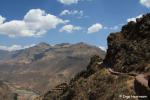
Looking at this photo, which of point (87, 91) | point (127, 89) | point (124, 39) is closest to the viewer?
point (127, 89)

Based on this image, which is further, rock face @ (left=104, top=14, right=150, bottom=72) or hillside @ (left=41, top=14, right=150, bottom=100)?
rock face @ (left=104, top=14, right=150, bottom=72)

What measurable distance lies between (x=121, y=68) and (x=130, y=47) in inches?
395

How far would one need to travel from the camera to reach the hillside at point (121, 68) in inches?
3304

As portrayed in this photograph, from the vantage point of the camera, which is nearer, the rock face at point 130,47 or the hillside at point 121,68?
the hillside at point 121,68

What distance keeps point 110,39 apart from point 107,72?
2326 centimetres

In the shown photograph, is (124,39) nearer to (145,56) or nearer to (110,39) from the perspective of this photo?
(110,39)

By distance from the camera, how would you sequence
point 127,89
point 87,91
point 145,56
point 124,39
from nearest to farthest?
point 127,89 → point 145,56 → point 87,91 → point 124,39

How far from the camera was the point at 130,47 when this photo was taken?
111000 millimetres

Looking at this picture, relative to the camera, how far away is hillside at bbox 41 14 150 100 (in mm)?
83925

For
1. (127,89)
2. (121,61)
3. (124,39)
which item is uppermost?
(124,39)

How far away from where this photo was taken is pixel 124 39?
398 feet

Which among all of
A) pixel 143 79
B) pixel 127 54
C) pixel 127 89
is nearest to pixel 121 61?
pixel 127 54

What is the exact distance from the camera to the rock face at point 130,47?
102 m

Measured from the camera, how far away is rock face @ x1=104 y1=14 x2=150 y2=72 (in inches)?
4023
